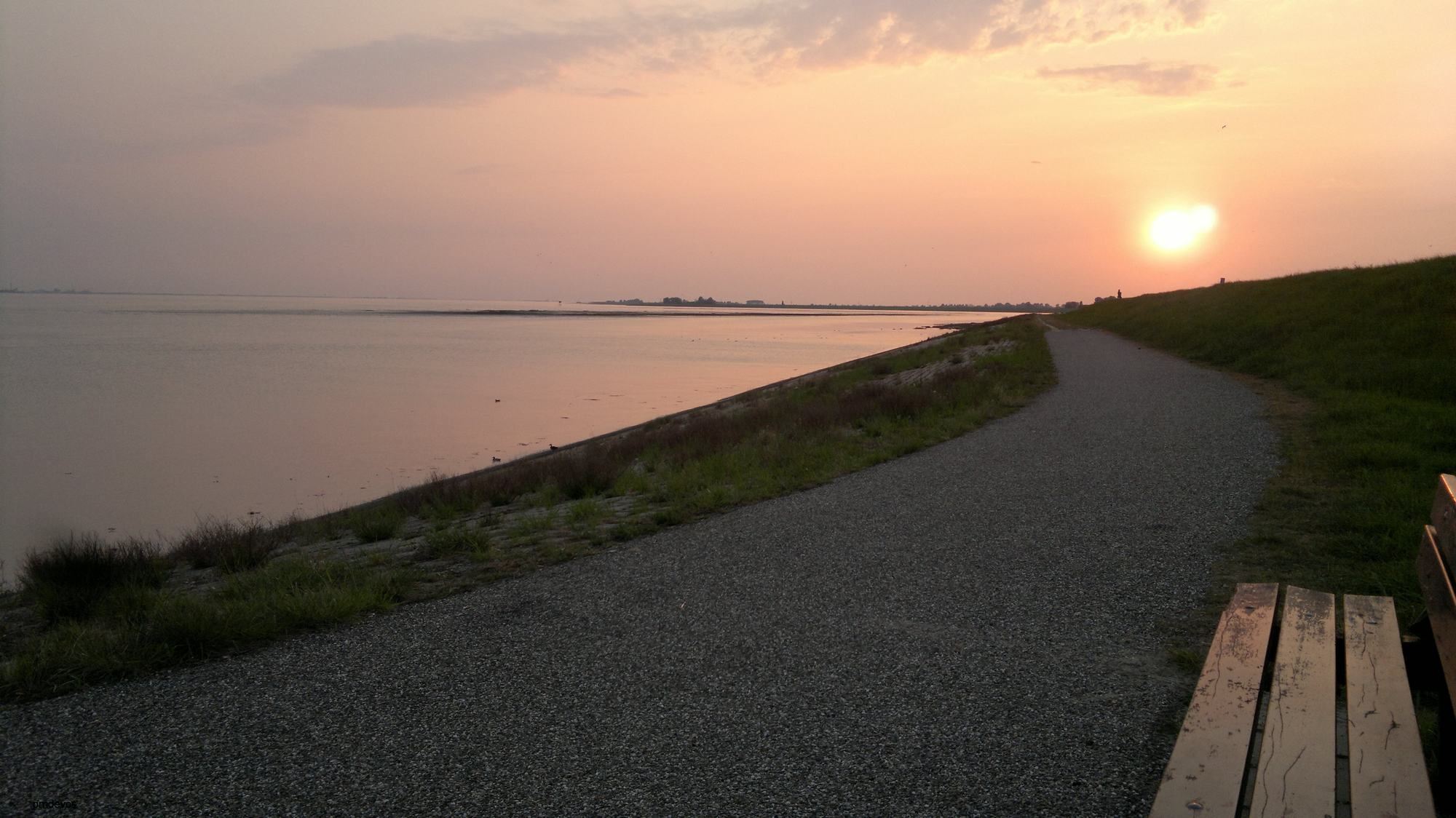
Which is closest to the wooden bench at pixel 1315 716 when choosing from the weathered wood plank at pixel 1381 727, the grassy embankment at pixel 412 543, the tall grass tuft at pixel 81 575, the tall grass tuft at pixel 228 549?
the weathered wood plank at pixel 1381 727

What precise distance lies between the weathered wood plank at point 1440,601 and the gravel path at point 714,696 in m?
1.12

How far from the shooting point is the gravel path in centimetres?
362

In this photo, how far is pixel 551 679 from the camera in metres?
4.81

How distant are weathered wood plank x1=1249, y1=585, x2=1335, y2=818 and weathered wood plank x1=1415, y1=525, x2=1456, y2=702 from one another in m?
0.40

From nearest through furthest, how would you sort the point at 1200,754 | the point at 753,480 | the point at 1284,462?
the point at 1200,754, the point at 1284,462, the point at 753,480

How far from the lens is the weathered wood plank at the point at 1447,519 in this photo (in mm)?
3139

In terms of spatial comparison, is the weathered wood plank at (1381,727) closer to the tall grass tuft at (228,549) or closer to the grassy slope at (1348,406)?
the grassy slope at (1348,406)

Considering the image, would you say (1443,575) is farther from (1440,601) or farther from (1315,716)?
(1315,716)

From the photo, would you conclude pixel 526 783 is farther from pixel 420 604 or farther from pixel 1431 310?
pixel 1431 310

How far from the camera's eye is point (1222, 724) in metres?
3.23

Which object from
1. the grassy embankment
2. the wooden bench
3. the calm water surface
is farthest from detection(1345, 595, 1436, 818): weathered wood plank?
the calm water surface

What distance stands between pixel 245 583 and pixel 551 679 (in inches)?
140

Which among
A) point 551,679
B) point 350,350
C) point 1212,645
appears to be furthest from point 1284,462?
point 350,350

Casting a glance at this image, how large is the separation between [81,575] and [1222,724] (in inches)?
343
